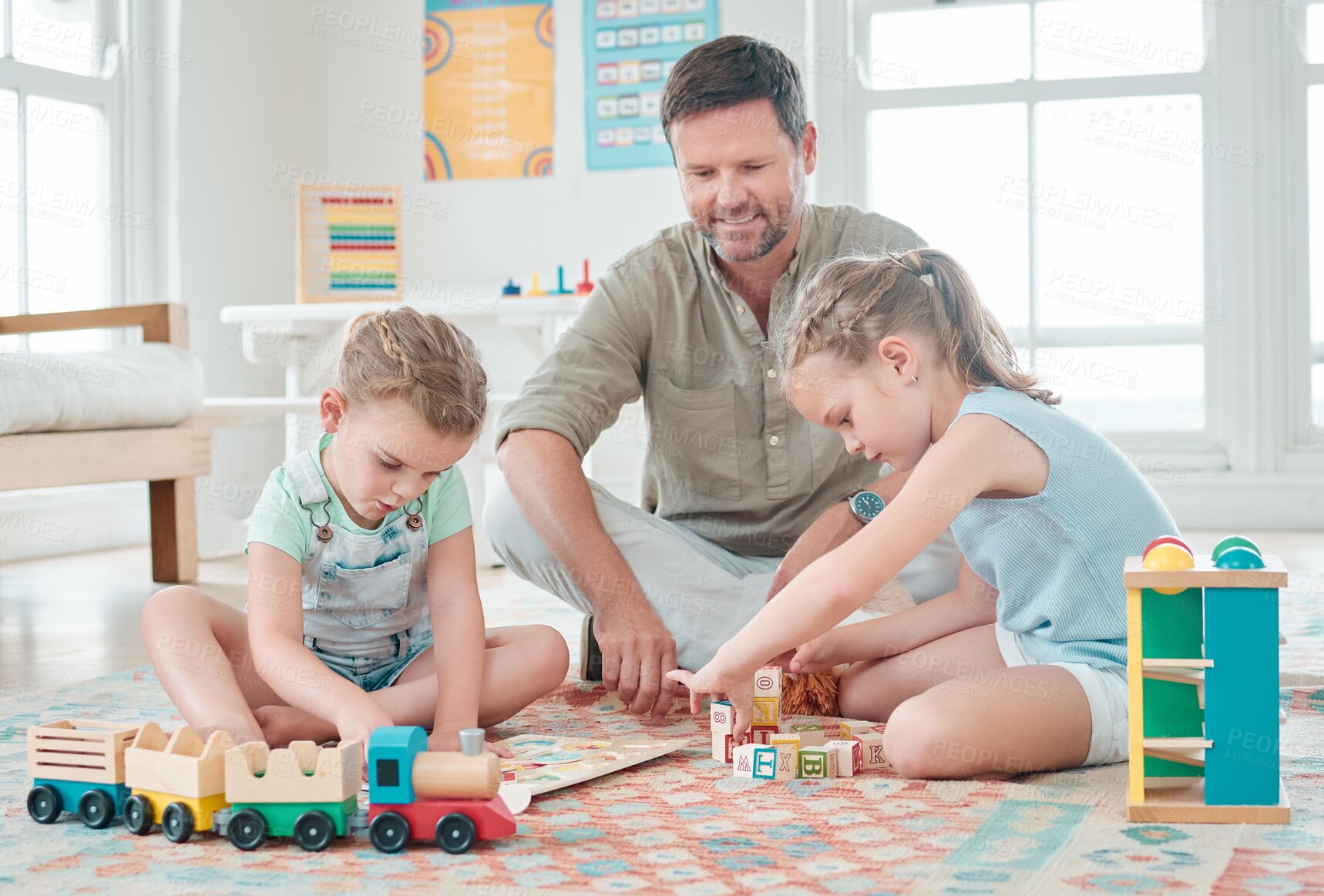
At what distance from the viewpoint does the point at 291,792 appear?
3.29 feet

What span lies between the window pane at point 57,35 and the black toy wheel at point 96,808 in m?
2.85

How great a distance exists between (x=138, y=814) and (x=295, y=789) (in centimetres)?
15

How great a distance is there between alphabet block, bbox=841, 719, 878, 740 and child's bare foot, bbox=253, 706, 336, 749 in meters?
0.53

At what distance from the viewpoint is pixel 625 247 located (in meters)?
4.02

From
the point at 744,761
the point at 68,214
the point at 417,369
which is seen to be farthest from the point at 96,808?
the point at 68,214

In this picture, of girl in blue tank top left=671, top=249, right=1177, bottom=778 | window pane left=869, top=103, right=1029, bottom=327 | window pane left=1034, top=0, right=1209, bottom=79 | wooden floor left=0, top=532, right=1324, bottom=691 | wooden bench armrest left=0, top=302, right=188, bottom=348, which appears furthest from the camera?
window pane left=869, top=103, right=1029, bottom=327

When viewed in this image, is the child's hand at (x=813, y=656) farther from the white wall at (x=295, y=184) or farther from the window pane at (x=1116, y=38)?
the window pane at (x=1116, y=38)

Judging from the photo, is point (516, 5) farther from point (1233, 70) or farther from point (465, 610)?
point (465, 610)

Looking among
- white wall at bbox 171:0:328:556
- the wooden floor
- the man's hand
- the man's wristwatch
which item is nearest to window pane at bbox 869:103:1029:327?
the wooden floor

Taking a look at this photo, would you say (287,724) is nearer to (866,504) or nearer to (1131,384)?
(866,504)

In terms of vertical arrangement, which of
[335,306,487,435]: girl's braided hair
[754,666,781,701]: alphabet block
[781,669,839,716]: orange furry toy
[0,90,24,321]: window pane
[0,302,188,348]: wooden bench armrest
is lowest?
[781,669,839,716]: orange furry toy

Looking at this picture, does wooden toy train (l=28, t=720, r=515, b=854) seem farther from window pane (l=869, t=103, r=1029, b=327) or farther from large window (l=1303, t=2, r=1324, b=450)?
large window (l=1303, t=2, r=1324, b=450)

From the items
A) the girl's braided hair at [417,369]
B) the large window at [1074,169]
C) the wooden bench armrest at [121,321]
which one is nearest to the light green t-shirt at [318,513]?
the girl's braided hair at [417,369]

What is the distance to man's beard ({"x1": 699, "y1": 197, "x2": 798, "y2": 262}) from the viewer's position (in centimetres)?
169
